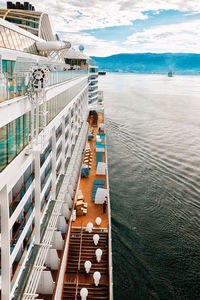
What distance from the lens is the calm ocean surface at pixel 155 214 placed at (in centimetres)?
2128

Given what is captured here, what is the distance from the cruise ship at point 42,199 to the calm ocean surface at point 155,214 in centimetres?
345

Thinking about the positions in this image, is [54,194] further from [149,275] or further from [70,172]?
[149,275]

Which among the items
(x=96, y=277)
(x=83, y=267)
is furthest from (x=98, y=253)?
(x=96, y=277)

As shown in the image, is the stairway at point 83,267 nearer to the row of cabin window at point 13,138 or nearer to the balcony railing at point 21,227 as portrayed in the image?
the balcony railing at point 21,227

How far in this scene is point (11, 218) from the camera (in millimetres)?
11977

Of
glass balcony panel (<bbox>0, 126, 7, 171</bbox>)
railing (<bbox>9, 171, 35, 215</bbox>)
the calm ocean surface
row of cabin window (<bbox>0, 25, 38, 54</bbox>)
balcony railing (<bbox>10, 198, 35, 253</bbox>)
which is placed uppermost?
row of cabin window (<bbox>0, 25, 38, 54</bbox>)

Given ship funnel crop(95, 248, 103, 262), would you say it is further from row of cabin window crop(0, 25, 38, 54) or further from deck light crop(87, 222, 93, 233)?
row of cabin window crop(0, 25, 38, 54)

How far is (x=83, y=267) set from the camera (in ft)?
65.1

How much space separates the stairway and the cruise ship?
0.04m

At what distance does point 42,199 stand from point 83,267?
6037 mm

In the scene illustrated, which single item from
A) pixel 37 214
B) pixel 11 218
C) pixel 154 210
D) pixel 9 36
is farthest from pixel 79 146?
pixel 11 218

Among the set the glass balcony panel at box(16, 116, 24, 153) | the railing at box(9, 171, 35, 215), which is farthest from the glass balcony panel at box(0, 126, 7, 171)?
the railing at box(9, 171, 35, 215)

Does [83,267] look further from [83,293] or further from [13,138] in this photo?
[13,138]

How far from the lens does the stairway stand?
17.9m
